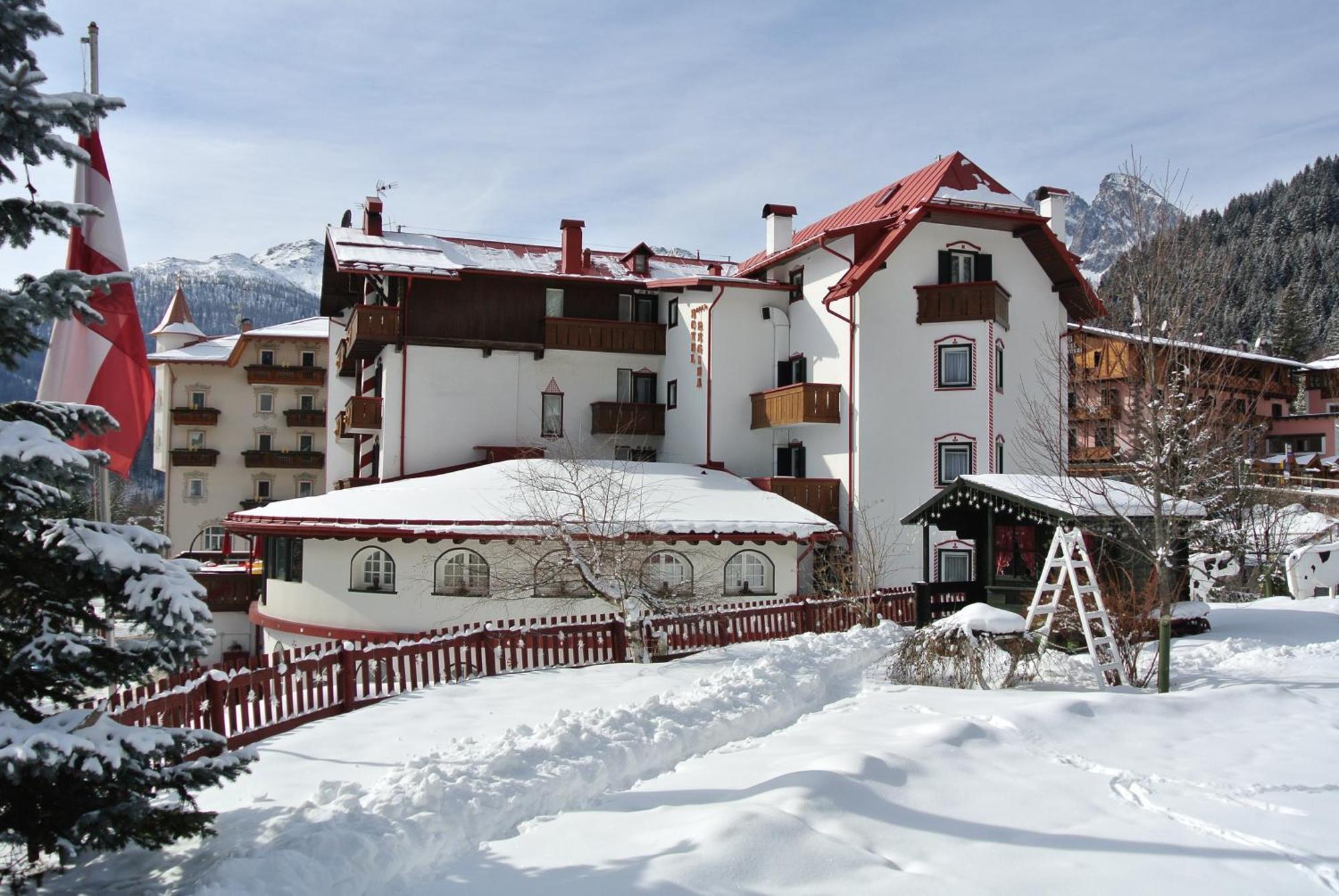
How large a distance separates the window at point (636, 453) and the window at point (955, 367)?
974cm

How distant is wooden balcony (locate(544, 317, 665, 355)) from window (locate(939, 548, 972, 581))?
1166cm

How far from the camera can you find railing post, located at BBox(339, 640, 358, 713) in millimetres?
13281

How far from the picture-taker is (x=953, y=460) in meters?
28.6

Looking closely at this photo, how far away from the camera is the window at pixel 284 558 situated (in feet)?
82.2

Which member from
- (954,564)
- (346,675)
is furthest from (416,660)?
(954,564)

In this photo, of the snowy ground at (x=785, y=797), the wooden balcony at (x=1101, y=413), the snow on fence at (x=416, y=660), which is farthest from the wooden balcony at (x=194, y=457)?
the wooden balcony at (x=1101, y=413)

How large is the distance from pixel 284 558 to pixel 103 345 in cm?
1608

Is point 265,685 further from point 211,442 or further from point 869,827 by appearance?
point 211,442

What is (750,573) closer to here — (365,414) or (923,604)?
(923,604)

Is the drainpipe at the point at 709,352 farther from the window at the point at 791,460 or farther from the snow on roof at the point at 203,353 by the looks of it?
the snow on roof at the point at 203,353

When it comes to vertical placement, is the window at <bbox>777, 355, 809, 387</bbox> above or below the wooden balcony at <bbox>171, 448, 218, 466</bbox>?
above

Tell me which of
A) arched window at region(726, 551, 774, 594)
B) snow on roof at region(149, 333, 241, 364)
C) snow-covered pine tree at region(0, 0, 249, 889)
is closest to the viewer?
snow-covered pine tree at region(0, 0, 249, 889)

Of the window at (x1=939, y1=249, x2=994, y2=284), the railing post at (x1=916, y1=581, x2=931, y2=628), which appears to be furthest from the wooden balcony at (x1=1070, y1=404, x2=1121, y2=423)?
the window at (x1=939, y1=249, x2=994, y2=284)

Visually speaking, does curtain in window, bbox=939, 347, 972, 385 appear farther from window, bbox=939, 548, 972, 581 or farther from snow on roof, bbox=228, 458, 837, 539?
snow on roof, bbox=228, 458, 837, 539
